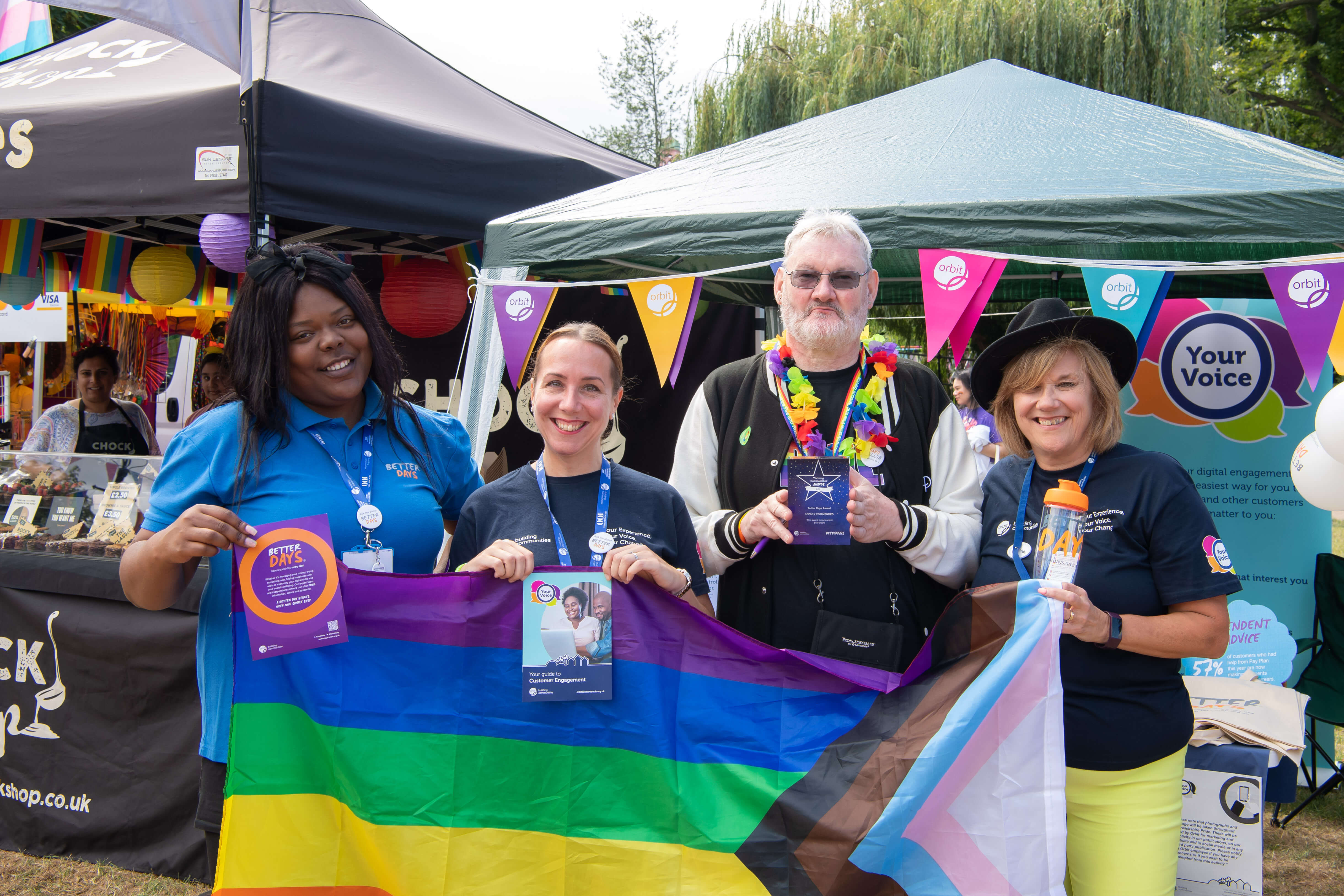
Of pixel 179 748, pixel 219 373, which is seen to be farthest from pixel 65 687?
pixel 219 373

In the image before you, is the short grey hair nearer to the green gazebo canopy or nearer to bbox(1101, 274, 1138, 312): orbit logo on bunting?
the green gazebo canopy

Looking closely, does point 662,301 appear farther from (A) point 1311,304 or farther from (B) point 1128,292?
(A) point 1311,304

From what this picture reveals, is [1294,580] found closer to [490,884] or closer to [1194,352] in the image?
[1194,352]

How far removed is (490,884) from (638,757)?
0.43 metres

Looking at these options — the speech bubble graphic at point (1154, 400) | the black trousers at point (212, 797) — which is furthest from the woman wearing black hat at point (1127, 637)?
the speech bubble graphic at point (1154, 400)

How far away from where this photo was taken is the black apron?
527 centimetres

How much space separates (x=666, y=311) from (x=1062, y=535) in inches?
96.7

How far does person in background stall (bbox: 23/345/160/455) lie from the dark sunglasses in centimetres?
481

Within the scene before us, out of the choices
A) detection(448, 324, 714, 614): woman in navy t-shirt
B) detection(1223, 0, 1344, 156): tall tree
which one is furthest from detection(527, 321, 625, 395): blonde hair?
detection(1223, 0, 1344, 156): tall tree

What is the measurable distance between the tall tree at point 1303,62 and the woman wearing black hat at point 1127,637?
66.7ft

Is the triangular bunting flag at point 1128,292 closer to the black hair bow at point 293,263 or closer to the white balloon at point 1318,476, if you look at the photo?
the white balloon at point 1318,476

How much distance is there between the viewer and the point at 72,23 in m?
13.7

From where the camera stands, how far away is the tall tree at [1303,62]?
58.7 ft

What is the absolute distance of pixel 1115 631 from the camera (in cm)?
184
